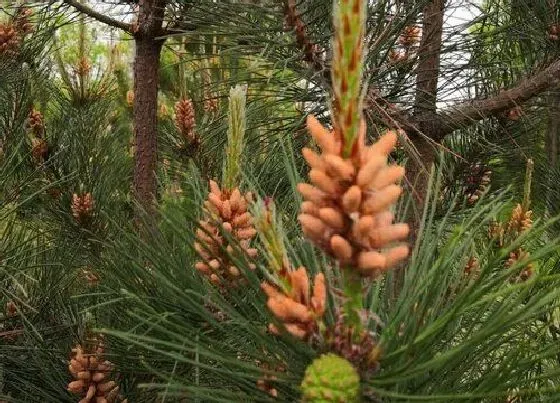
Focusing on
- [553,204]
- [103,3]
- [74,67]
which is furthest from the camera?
[74,67]

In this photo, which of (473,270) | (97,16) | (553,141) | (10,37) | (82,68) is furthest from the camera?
(82,68)

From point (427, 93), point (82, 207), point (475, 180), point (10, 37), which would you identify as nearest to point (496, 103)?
point (427, 93)

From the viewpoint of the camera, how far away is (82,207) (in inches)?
56.9

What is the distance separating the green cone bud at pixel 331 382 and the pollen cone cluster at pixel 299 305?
27 mm

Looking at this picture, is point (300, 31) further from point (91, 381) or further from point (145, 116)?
point (145, 116)

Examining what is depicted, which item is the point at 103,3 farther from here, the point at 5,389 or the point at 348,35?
the point at 348,35

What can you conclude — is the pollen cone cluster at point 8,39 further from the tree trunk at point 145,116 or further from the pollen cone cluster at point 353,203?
the pollen cone cluster at point 353,203

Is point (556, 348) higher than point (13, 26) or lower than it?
lower

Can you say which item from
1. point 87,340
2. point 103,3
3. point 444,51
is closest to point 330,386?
point 87,340

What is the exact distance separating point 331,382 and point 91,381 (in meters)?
0.54

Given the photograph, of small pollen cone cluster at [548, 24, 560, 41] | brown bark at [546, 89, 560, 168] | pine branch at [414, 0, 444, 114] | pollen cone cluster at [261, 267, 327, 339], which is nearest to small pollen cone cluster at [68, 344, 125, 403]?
pollen cone cluster at [261, 267, 327, 339]

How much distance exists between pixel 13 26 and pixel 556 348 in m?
1.32

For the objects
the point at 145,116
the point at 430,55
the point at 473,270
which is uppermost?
the point at 430,55

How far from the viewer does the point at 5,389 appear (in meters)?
1.03
